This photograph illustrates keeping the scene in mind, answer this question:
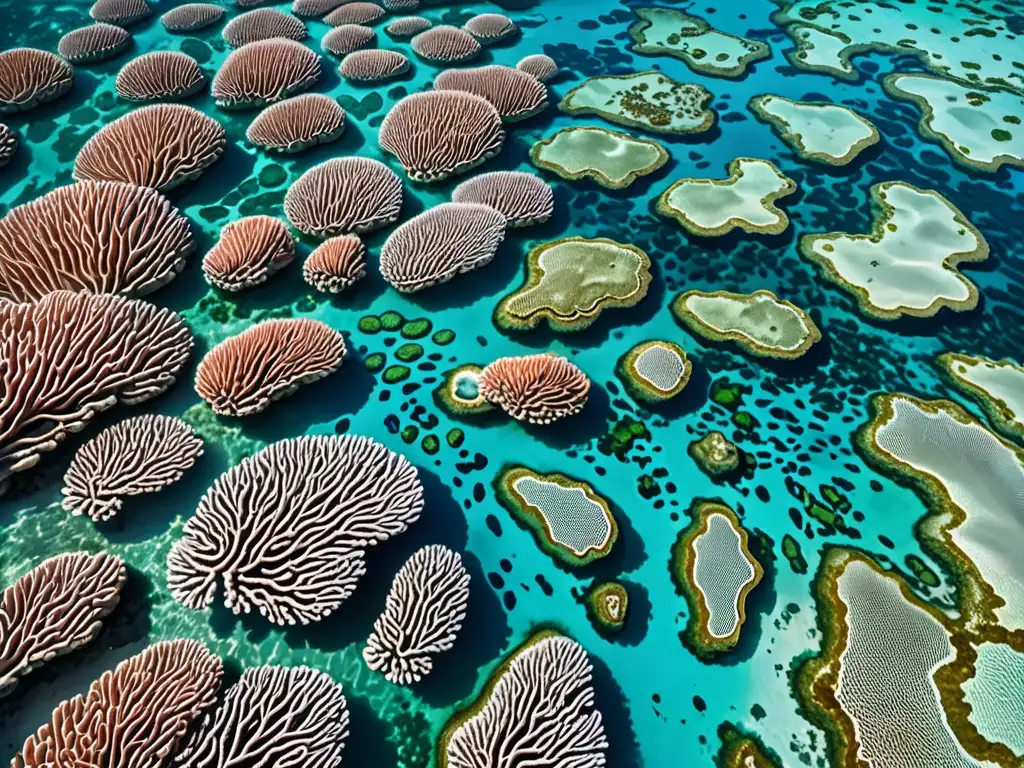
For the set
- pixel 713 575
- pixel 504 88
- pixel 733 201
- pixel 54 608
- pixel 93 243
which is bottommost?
pixel 713 575

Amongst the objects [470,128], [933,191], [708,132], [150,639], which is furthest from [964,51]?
[150,639]

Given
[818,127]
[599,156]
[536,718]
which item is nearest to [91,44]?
[599,156]

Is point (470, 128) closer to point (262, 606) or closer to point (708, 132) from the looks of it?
point (708, 132)

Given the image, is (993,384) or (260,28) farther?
(260,28)

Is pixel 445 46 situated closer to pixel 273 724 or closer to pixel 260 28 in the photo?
pixel 260 28

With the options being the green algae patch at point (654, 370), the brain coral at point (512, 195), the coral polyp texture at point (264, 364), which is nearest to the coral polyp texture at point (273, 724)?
the coral polyp texture at point (264, 364)

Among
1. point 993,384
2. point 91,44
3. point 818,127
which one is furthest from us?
point 91,44

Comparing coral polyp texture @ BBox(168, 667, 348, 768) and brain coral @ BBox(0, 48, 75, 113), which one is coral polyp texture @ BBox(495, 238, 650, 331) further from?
brain coral @ BBox(0, 48, 75, 113)

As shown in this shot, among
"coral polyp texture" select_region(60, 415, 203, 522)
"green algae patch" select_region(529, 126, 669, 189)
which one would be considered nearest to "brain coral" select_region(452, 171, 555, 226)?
"green algae patch" select_region(529, 126, 669, 189)
